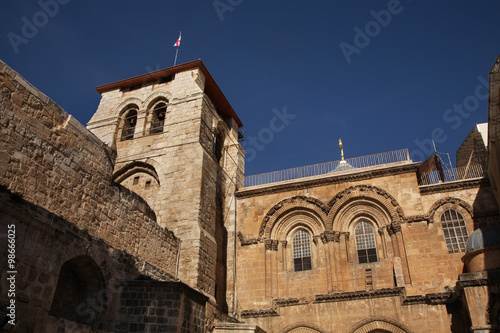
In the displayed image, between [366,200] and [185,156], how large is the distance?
23.9ft

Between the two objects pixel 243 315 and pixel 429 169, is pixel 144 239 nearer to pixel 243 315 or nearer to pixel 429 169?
pixel 243 315

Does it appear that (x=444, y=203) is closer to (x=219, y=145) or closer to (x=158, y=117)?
(x=219, y=145)

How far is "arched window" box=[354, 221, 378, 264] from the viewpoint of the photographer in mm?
15547

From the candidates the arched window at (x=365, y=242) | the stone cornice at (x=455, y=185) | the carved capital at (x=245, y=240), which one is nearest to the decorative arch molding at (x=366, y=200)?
the arched window at (x=365, y=242)

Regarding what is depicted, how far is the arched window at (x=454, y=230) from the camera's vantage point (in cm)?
1462

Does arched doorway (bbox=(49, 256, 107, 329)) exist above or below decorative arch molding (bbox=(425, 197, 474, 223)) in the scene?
below

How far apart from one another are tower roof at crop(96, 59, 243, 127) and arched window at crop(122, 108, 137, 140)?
61.6 inches

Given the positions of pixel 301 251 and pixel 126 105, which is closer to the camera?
pixel 301 251

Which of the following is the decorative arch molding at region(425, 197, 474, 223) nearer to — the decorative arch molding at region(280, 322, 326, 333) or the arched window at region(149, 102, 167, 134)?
the decorative arch molding at region(280, 322, 326, 333)

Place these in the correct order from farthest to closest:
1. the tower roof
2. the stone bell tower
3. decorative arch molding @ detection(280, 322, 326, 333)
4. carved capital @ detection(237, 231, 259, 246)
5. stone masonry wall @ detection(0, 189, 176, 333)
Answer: the tower roof
carved capital @ detection(237, 231, 259, 246)
the stone bell tower
decorative arch molding @ detection(280, 322, 326, 333)
stone masonry wall @ detection(0, 189, 176, 333)

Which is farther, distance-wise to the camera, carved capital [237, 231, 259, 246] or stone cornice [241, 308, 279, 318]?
carved capital [237, 231, 259, 246]

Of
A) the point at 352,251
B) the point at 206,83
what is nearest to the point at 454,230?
the point at 352,251

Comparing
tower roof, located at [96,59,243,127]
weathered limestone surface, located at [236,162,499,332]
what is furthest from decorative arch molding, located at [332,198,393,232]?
tower roof, located at [96,59,243,127]

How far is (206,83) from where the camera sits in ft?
65.4
